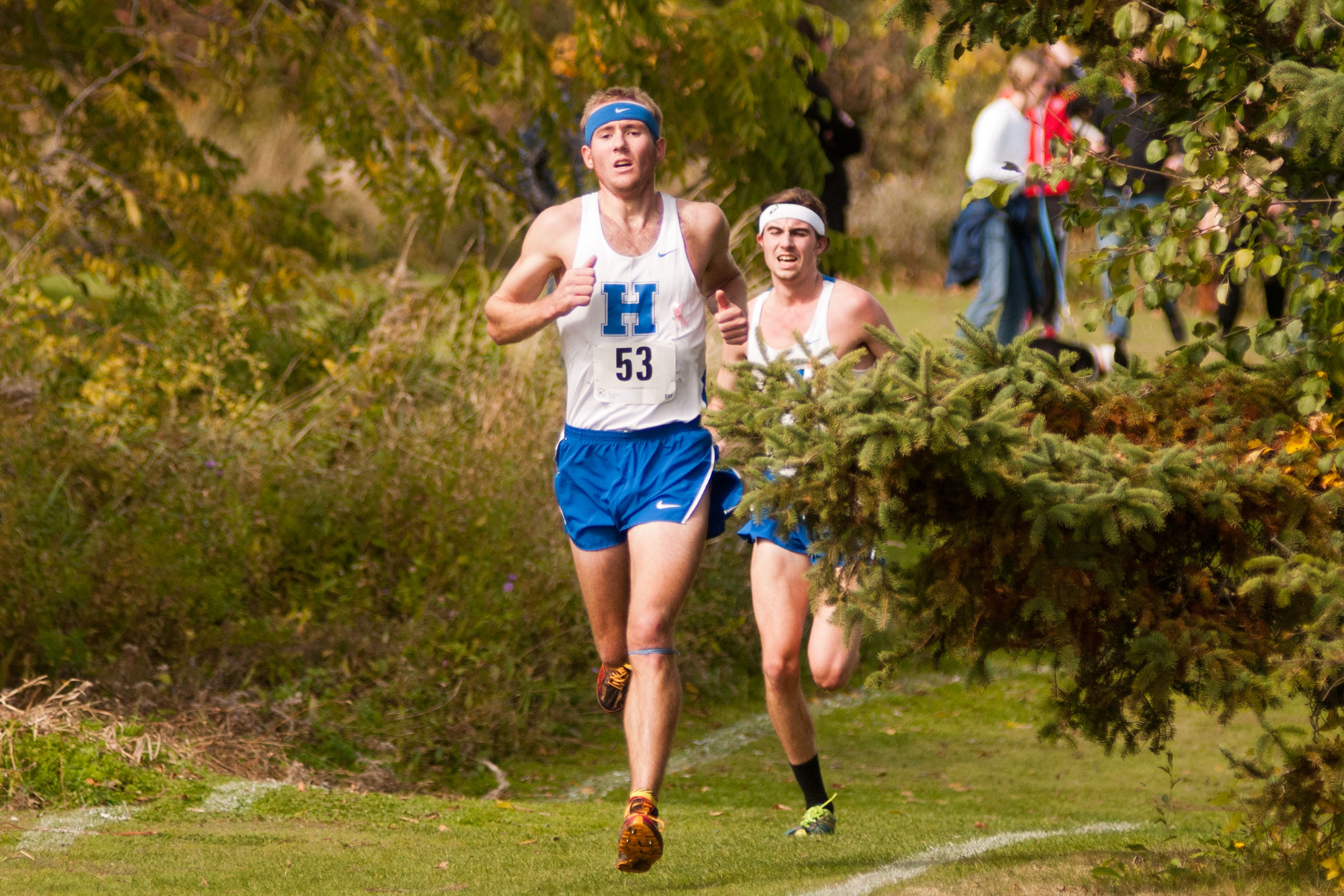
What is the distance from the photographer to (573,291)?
→ 4.94 meters

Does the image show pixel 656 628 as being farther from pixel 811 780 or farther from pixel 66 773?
pixel 66 773

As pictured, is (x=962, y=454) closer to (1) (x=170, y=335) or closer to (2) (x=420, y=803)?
(2) (x=420, y=803)

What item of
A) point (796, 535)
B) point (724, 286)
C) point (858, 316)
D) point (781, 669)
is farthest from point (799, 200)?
point (781, 669)

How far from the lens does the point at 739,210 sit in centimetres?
1023

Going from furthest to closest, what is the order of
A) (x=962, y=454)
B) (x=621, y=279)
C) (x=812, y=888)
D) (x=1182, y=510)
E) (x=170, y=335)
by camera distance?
(x=170, y=335), (x=621, y=279), (x=812, y=888), (x=1182, y=510), (x=962, y=454)

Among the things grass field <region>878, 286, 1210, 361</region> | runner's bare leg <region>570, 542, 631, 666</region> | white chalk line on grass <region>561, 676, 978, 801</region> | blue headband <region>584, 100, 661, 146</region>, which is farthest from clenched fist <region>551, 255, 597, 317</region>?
grass field <region>878, 286, 1210, 361</region>

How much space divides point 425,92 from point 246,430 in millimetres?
2880

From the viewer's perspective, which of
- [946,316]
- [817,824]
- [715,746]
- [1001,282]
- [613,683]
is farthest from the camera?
[946,316]

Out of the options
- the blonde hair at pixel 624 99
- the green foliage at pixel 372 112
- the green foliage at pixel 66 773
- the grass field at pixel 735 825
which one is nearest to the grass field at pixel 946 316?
the green foliage at pixel 372 112

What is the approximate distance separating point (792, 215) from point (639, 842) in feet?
8.58

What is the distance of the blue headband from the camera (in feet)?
17.3

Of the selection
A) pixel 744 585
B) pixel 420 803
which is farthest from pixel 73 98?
pixel 420 803

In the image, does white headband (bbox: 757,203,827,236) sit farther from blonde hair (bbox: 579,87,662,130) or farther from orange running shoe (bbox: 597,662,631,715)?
orange running shoe (bbox: 597,662,631,715)

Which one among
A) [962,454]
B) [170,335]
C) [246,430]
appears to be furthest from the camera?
[170,335]
